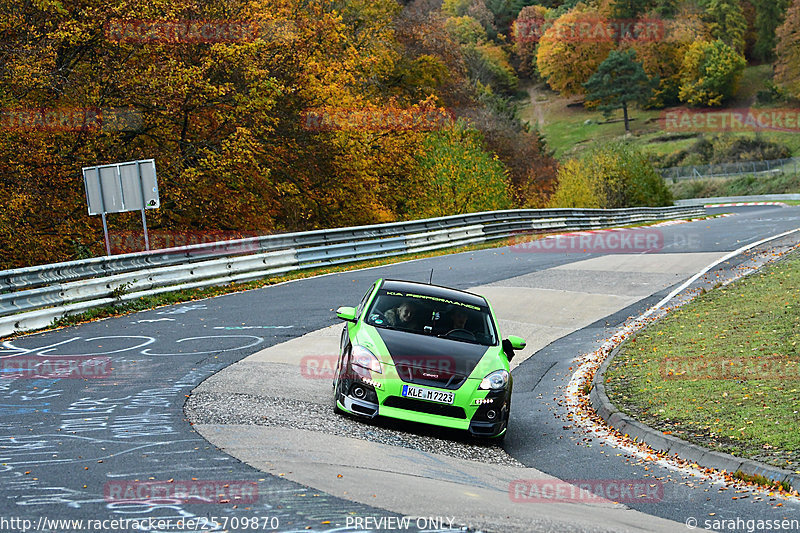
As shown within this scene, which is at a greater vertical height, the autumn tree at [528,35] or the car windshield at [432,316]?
the autumn tree at [528,35]

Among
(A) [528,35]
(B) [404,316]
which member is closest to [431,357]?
(B) [404,316]

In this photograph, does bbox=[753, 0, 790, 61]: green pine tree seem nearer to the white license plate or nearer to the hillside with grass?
the hillside with grass

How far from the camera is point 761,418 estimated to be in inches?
369

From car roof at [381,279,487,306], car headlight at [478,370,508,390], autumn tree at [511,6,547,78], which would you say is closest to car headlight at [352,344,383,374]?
car headlight at [478,370,508,390]

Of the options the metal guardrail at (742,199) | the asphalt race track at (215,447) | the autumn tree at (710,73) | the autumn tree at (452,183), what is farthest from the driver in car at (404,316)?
the autumn tree at (710,73)

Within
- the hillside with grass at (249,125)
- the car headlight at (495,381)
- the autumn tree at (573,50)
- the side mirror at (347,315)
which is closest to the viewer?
the car headlight at (495,381)

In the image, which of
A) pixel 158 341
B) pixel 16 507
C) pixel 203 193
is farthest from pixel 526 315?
pixel 203 193

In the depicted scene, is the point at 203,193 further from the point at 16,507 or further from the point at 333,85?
the point at 16,507

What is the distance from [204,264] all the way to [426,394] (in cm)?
1203

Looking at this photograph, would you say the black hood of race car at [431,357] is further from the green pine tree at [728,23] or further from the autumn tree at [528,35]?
the autumn tree at [528,35]

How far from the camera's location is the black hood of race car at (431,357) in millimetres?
9516

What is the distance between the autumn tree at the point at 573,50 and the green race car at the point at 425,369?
14644 cm

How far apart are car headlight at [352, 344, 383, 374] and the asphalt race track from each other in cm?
64

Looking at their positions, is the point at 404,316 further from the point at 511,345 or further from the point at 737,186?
the point at 737,186
